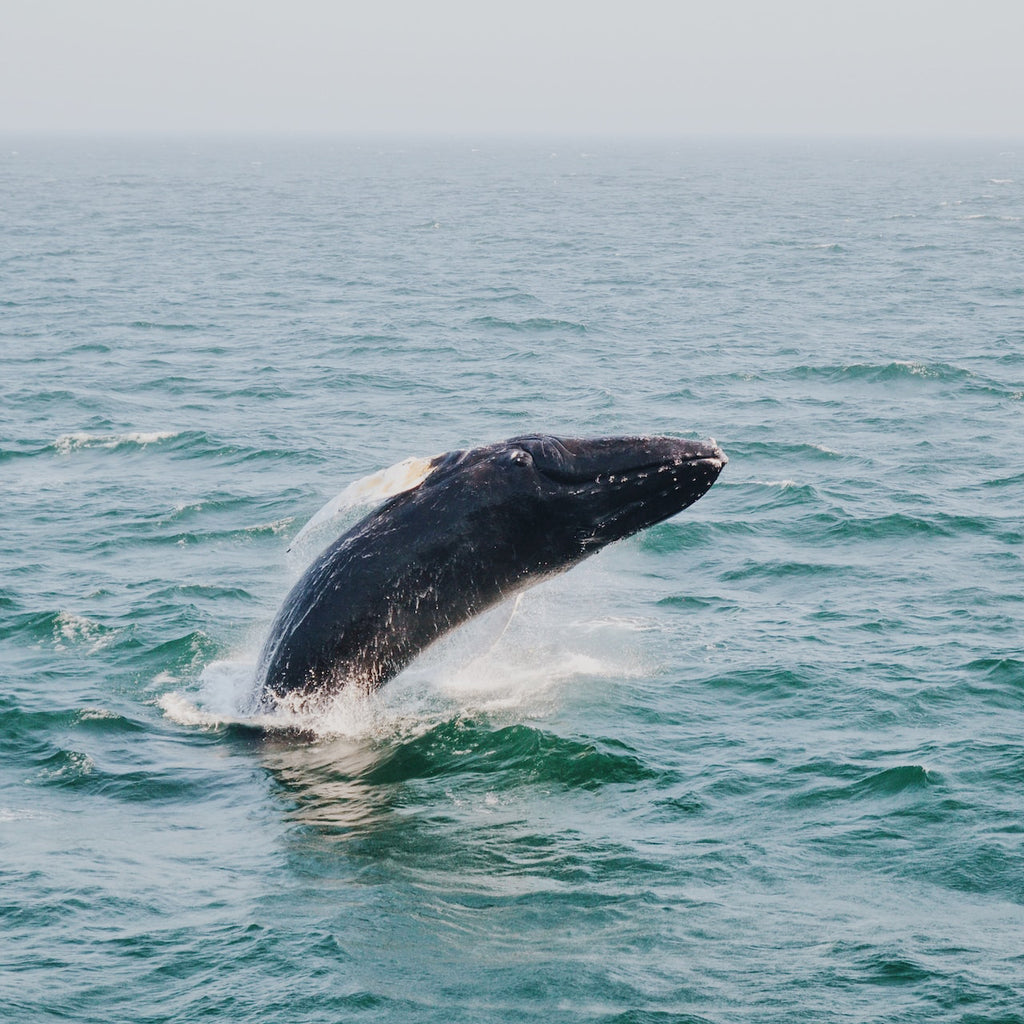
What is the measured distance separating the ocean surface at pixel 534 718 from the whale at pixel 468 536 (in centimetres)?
89

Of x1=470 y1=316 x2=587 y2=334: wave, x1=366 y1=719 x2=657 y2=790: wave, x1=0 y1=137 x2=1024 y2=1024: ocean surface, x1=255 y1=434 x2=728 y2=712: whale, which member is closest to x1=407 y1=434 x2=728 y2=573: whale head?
x1=255 y1=434 x2=728 y2=712: whale

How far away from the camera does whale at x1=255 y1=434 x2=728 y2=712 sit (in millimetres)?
17906

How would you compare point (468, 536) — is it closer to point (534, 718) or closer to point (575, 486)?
point (575, 486)

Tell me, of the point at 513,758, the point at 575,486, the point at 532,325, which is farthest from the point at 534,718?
the point at 532,325

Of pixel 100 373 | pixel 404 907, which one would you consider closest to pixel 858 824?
pixel 404 907

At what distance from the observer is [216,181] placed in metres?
191

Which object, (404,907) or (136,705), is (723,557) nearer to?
(136,705)

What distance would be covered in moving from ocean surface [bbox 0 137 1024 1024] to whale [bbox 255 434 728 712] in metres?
0.89

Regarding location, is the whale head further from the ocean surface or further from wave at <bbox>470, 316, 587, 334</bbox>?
wave at <bbox>470, 316, 587, 334</bbox>

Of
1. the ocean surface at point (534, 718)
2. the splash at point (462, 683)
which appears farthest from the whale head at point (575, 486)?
the ocean surface at point (534, 718)

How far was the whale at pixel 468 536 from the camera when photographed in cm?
1791

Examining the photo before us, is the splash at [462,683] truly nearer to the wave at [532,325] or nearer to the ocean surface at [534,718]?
the ocean surface at [534,718]

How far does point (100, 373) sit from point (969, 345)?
1304 inches

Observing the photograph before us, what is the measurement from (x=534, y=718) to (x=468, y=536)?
15.2 ft
